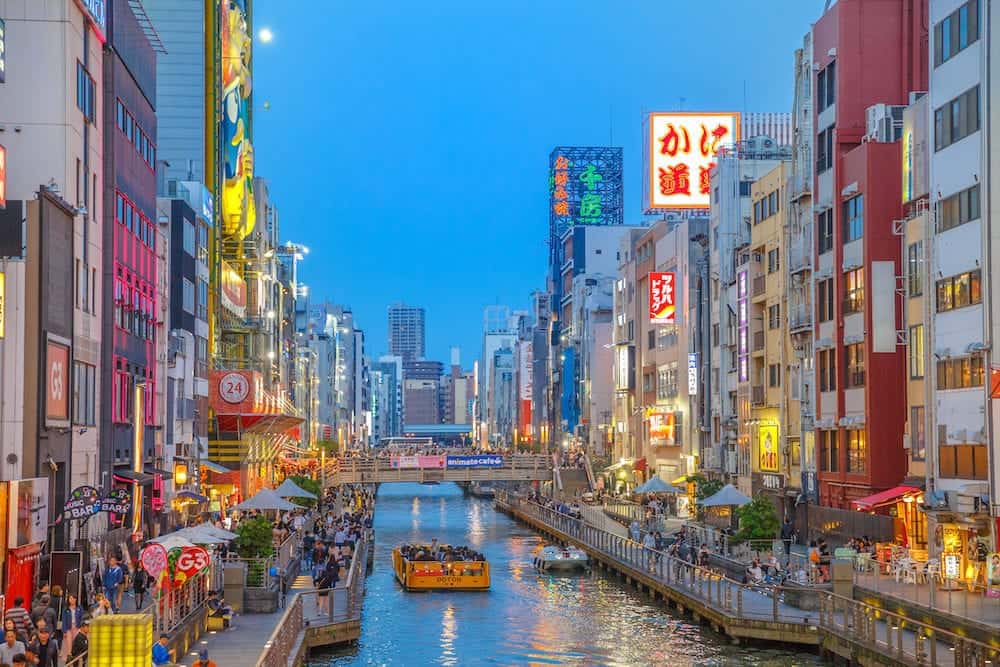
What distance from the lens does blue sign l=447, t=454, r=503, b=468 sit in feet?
401

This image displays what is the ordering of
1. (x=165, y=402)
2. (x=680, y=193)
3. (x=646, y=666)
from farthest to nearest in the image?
(x=680, y=193)
(x=165, y=402)
(x=646, y=666)

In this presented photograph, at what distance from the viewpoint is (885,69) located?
65.5m

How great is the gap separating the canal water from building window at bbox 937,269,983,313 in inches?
539

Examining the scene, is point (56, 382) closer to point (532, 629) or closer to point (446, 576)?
point (532, 629)

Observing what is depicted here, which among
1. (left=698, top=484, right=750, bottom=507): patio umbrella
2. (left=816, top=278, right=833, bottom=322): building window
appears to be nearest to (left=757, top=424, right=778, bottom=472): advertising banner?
(left=816, top=278, right=833, bottom=322): building window

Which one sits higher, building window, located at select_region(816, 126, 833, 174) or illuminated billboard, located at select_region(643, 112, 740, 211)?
illuminated billboard, located at select_region(643, 112, 740, 211)

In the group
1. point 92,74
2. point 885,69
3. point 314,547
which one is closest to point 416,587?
point 314,547

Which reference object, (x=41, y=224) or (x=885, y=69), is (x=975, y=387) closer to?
(x=885, y=69)

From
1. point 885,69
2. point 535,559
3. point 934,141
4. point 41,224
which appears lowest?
point 535,559

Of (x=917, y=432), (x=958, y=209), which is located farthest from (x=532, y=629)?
(x=958, y=209)

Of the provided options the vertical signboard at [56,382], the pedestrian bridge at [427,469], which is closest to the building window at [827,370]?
the vertical signboard at [56,382]

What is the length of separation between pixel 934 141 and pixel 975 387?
906 cm

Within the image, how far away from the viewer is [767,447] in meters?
81.4

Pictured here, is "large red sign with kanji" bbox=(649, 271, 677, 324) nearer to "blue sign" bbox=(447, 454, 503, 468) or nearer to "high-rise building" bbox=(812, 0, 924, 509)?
"blue sign" bbox=(447, 454, 503, 468)
